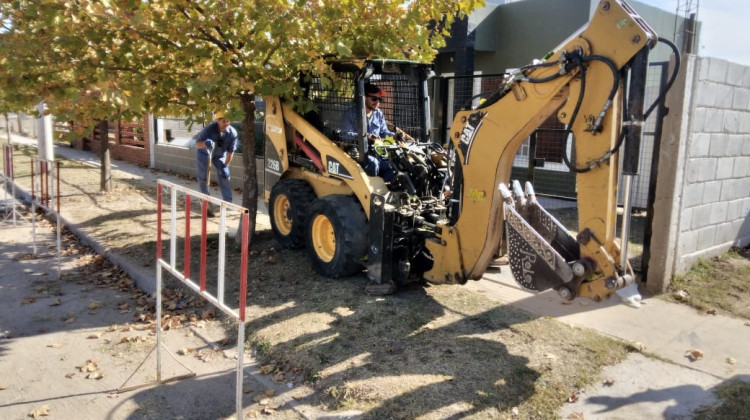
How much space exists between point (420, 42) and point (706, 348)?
4.20 m

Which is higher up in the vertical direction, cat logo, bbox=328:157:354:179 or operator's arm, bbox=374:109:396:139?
operator's arm, bbox=374:109:396:139

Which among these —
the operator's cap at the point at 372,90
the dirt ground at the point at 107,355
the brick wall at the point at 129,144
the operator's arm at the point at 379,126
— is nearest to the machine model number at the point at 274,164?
the operator's arm at the point at 379,126

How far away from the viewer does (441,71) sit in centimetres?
1344

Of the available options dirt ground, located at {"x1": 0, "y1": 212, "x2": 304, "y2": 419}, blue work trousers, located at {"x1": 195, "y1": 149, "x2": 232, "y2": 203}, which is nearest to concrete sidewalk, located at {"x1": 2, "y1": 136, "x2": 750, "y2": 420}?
dirt ground, located at {"x1": 0, "y1": 212, "x2": 304, "y2": 419}

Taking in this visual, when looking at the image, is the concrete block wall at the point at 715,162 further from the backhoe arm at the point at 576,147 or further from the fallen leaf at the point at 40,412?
the fallen leaf at the point at 40,412

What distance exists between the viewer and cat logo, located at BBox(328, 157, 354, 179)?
20.6ft

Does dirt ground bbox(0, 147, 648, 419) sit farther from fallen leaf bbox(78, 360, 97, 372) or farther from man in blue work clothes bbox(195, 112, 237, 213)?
man in blue work clothes bbox(195, 112, 237, 213)

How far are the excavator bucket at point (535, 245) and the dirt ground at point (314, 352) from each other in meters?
0.71

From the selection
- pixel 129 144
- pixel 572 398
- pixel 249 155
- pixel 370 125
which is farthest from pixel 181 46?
pixel 129 144

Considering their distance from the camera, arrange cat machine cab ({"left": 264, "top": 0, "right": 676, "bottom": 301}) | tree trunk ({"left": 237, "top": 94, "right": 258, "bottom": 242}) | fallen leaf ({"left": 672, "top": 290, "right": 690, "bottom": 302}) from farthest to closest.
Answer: tree trunk ({"left": 237, "top": 94, "right": 258, "bottom": 242}), fallen leaf ({"left": 672, "top": 290, "right": 690, "bottom": 302}), cat machine cab ({"left": 264, "top": 0, "right": 676, "bottom": 301})

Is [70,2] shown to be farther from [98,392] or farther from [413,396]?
[413,396]

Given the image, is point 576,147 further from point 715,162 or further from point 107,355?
point 107,355

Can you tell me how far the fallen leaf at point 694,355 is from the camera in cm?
464

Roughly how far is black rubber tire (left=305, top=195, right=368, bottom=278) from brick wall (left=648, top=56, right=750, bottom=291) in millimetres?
3170
